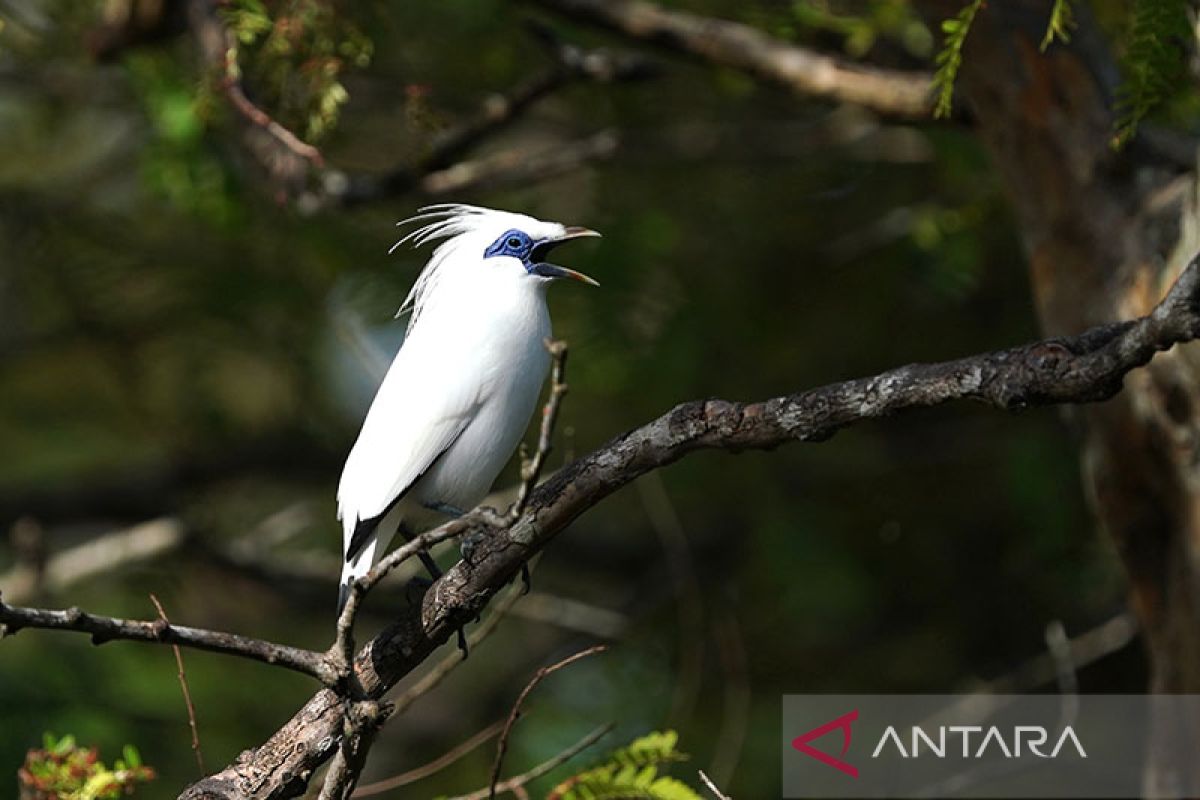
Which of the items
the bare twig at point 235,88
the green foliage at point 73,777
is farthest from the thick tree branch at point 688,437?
the bare twig at point 235,88

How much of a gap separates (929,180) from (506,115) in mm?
2734

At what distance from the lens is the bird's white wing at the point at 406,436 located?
3680 millimetres

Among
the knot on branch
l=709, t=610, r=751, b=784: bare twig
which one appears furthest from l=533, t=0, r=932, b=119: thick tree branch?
the knot on branch

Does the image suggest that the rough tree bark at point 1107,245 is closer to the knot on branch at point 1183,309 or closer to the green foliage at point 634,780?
the green foliage at point 634,780

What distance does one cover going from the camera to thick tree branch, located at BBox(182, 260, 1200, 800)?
2.57 m

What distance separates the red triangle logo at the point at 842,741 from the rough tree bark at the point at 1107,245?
108 cm

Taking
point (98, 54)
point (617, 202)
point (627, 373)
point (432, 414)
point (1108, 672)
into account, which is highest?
point (617, 202)

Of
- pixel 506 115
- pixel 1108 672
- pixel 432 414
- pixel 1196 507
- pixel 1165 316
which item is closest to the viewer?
pixel 1165 316

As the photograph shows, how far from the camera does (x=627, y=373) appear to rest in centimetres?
600

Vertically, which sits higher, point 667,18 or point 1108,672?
point 667,18

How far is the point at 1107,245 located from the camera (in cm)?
456

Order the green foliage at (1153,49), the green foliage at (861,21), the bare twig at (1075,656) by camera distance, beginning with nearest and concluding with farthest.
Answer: the green foliage at (1153,49)
the green foliage at (861,21)
the bare twig at (1075,656)

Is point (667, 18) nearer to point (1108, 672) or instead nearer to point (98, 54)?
point (98, 54)

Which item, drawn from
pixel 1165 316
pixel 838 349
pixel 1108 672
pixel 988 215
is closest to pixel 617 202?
pixel 838 349
